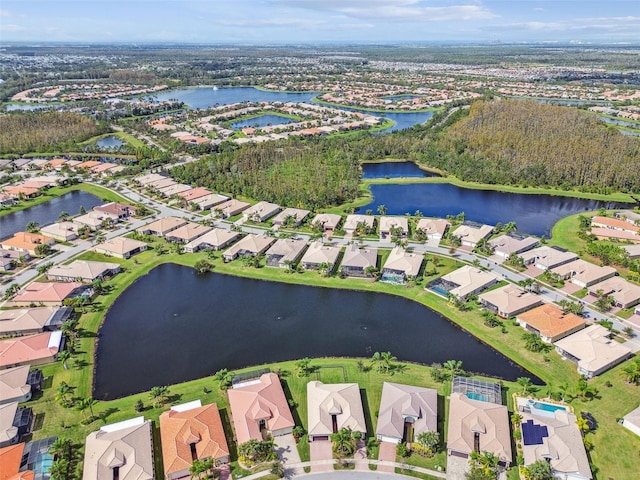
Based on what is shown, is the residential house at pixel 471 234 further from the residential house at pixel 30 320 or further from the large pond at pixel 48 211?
the large pond at pixel 48 211

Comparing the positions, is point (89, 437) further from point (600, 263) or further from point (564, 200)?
point (564, 200)

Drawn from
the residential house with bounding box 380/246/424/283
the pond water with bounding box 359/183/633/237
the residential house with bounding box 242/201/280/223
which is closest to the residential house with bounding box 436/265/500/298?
the residential house with bounding box 380/246/424/283

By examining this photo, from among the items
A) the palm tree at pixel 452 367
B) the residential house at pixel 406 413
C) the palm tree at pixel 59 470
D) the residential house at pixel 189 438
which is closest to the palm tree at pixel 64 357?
the palm tree at pixel 59 470

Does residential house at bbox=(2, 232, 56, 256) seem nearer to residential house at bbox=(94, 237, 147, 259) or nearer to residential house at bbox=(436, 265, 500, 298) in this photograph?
residential house at bbox=(94, 237, 147, 259)

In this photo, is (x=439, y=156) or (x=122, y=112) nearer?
(x=439, y=156)

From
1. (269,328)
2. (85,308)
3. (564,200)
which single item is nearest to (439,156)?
(564,200)

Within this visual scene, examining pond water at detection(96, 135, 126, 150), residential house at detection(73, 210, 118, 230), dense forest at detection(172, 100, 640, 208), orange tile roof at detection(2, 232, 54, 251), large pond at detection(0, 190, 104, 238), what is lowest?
large pond at detection(0, 190, 104, 238)

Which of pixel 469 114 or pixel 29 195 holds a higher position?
pixel 469 114
